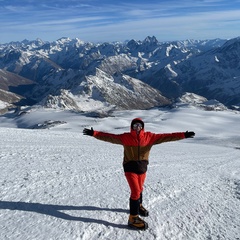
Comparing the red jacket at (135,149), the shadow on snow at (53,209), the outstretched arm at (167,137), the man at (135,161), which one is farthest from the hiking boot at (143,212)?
the outstretched arm at (167,137)

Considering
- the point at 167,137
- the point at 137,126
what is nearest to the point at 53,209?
the point at 137,126

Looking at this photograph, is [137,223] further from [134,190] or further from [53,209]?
[53,209]

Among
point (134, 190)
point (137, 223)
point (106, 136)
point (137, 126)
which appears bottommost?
point (137, 223)

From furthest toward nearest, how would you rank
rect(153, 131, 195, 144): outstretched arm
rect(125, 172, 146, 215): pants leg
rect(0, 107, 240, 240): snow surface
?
rect(153, 131, 195, 144): outstretched arm, rect(125, 172, 146, 215): pants leg, rect(0, 107, 240, 240): snow surface

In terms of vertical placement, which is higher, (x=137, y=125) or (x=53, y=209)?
(x=137, y=125)

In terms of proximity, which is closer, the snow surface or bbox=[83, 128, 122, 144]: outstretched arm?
the snow surface

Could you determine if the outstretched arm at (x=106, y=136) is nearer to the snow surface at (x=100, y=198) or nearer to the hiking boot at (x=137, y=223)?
the hiking boot at (x=137, y=223)

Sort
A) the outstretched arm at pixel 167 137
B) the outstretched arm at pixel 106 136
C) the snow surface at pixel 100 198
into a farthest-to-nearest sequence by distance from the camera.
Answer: the outstretched arm at pixel 167 137
the outstretched arm at pixel 106 136
the snow surface at pixel 100 198

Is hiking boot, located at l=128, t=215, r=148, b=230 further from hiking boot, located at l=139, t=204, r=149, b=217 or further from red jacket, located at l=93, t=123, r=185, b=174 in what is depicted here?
red jacket, located at l=93, t=123, r=185, b=174

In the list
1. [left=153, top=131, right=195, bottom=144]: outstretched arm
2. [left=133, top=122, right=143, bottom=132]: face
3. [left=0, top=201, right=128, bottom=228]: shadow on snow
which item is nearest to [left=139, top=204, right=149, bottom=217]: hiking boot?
[left=0, top=201, right=128, bottom=228]: shadow on snow
